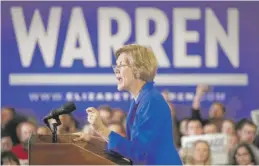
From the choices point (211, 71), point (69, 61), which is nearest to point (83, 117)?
point (69, 61)

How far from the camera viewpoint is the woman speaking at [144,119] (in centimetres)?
235

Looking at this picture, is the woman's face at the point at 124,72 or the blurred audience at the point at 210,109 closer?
the woman's face at the point at 124,72

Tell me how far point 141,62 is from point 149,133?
297mm

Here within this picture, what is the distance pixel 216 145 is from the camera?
298cm

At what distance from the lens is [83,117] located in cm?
291

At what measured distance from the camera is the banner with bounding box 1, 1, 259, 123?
9.68ft

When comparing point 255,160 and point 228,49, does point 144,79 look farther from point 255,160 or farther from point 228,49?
point 255,160

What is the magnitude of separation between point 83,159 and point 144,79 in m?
0.57

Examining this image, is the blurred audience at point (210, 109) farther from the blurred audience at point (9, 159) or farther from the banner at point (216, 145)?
the blurred audience at point (9, 159)

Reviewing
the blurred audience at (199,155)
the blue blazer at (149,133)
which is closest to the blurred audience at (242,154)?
the blurred audience at (199,155)

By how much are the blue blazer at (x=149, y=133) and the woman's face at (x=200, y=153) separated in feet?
1.79

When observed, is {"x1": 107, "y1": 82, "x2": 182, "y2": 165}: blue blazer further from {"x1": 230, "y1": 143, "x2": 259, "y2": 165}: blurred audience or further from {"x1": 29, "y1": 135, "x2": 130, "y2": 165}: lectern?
{"x1": 230, "y1": 143, "x2": 259, "y2": 165}: blurred audience

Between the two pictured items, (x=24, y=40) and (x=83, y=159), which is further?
(x=24, y=40)

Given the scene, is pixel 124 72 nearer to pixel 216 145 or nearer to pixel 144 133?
pixel 144 133
